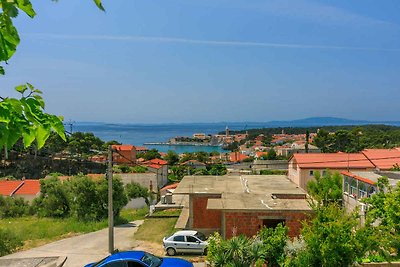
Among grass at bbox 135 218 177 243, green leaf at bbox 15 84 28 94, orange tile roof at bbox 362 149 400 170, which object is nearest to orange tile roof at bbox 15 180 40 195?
grass at bbox 135 218 177 243

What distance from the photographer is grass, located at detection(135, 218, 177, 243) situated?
23.9m

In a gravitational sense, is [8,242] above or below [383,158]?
below

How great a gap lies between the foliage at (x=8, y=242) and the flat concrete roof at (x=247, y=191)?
9.32 m

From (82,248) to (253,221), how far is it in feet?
30.2

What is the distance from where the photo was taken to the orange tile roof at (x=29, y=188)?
50.6 meters

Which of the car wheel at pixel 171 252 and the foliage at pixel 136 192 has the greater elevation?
the car wheel at pixel 171 252

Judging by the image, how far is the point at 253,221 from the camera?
20.5 meters

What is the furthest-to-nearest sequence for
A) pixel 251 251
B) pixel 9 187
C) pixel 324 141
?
pixel 324 141, pixel 9 187, pixel 251 251

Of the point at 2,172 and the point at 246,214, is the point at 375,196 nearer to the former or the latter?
the point at 246,214

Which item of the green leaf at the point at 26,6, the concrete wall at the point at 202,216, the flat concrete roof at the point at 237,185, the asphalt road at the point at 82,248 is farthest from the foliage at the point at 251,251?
the green leaf at the point at 26,6

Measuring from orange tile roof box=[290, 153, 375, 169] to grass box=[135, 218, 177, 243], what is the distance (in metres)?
18.2

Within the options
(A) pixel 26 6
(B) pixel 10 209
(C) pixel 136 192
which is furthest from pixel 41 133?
(B) pixel 10 209

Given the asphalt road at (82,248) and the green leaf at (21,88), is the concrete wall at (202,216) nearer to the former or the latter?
the asphalt road at (82,248)

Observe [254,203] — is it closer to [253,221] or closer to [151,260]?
[253,221]
